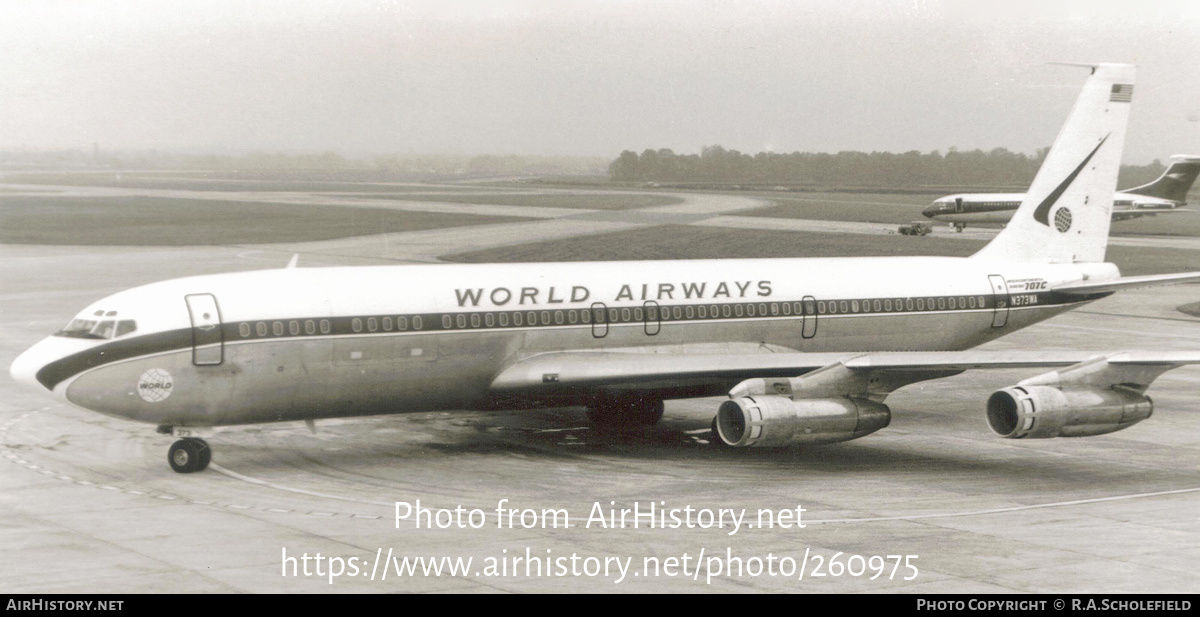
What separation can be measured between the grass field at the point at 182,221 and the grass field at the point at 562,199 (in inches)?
363

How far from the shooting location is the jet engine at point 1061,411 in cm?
2516

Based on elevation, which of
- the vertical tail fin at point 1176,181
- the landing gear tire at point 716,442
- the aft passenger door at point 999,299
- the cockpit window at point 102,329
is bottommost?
the landing gear tire at point 716,442

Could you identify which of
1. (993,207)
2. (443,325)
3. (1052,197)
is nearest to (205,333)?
(443,325)

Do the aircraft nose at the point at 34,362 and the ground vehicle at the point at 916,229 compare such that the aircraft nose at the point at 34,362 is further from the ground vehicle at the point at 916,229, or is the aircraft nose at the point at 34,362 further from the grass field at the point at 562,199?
the grass field at the point at 562,199

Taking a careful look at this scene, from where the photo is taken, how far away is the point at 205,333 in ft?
82.4

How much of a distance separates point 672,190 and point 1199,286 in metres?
Result: 36.8

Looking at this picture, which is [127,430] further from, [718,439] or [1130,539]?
[1130,539]

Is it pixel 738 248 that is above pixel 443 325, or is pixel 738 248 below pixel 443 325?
below

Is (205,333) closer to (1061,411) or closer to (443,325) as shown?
(443,325)

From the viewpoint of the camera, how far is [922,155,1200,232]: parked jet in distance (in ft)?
256

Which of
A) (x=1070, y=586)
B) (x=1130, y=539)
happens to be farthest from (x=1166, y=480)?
(x=1070, y=586)

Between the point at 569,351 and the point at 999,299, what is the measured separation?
38.1ft

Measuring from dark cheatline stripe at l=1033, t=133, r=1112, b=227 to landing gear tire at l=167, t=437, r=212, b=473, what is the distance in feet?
69.7

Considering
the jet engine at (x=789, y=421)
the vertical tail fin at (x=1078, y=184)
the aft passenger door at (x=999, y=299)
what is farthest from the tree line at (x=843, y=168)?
the jet engine at (x=789, y=421)
